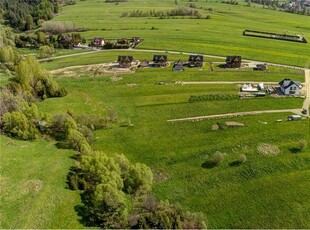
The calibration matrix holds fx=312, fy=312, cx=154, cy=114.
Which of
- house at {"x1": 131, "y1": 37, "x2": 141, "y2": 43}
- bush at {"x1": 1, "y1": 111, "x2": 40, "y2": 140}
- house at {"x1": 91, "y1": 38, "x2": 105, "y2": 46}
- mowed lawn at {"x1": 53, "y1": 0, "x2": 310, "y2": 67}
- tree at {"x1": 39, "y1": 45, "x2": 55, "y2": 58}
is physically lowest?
bush at {"x1": 1, "y1": 111, "x2": 40, "y2": 140}

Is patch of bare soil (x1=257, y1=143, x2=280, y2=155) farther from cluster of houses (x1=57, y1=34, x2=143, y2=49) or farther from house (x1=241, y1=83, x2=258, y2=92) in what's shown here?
cluster of houses (x1=57, y1=34, x2=143, y2=49)

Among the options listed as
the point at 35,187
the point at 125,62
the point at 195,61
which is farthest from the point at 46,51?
the point at 35,187

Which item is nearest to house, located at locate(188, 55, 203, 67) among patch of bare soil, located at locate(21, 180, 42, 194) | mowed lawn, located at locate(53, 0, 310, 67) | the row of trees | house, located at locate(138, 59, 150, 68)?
mowed lawn, located at locate(53, 0, 310, 67)

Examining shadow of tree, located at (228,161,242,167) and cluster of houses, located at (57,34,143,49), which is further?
cluster of houses, located at (57,34,143,49)

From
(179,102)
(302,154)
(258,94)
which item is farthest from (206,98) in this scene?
(302,154)

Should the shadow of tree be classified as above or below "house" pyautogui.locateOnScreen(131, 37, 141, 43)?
below

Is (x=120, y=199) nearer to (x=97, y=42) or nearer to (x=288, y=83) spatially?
(x=288, y=83)
